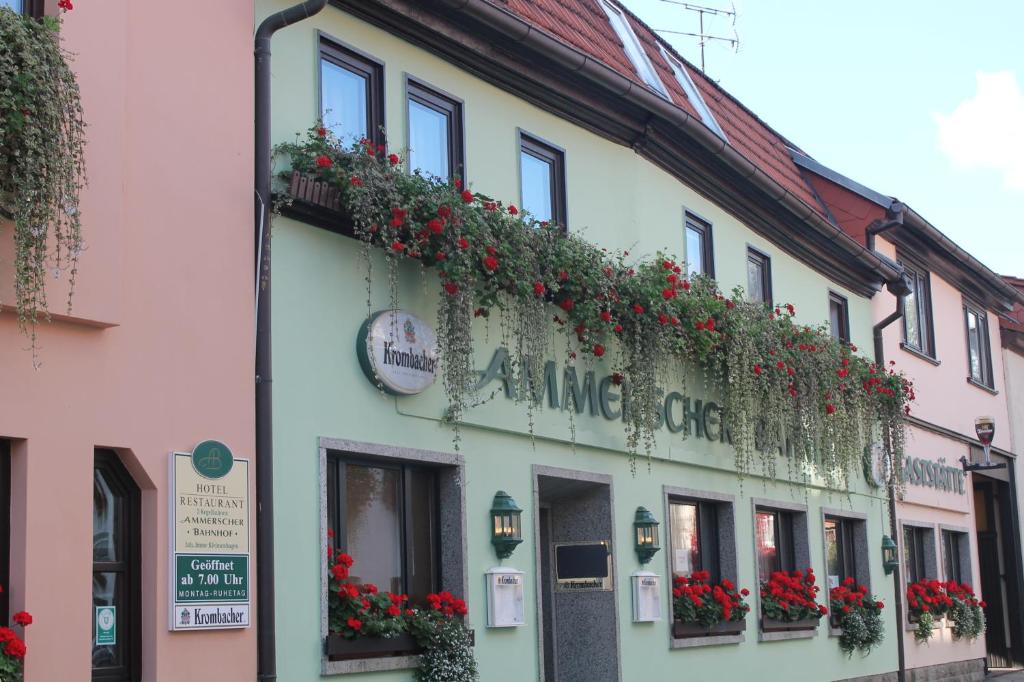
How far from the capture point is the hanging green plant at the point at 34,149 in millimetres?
7238

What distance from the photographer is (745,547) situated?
15.3 meters

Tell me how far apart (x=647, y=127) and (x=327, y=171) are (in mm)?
5283

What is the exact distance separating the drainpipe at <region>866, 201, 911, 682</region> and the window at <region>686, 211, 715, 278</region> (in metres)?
4.12

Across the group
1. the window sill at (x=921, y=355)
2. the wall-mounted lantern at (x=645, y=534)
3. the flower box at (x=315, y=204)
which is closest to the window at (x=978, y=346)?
the window sill at (x=921, y=355)

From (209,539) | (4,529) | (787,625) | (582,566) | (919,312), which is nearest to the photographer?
(4,529)

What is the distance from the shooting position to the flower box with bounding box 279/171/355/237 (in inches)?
375

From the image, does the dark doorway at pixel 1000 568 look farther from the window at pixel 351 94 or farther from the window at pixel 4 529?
the window at pixel 4 529

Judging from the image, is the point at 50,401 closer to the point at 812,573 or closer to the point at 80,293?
the point at 80,293

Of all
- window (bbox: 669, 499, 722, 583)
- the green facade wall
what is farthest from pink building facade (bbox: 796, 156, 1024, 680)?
window (bbox: 669, 499, 722, 583)

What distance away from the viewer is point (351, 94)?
10695mm

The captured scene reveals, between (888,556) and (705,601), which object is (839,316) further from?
(705,601)

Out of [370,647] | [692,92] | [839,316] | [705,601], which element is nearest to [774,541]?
[705,601]

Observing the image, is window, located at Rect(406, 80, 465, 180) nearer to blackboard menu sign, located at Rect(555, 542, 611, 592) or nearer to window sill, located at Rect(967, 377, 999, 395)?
blackboard menu sign, located at Rect(555, 542, 611, 592)

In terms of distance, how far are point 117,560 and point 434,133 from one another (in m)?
4.67
